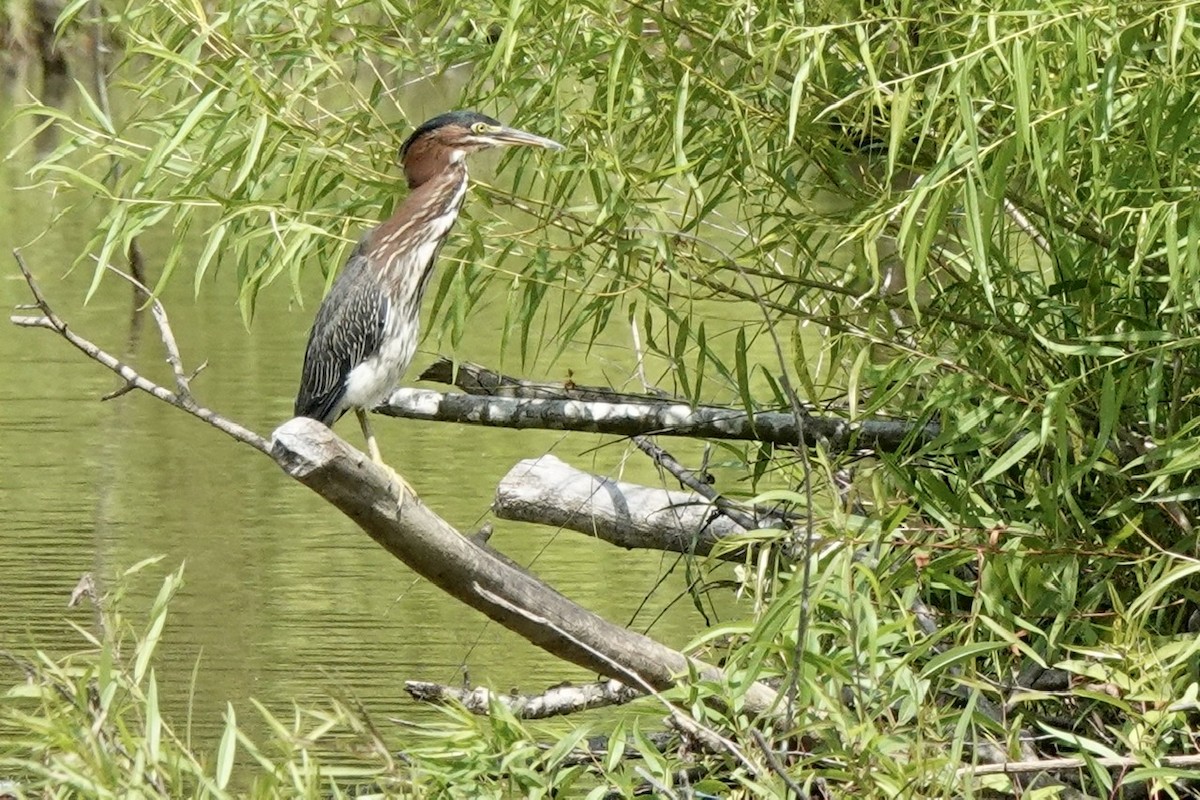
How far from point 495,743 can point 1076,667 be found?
100 cm

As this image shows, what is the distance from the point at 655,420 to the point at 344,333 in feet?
2.60

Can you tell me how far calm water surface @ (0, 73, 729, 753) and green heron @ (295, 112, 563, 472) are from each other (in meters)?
0.43

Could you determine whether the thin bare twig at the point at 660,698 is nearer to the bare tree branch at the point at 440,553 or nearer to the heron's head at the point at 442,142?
the bare tree branch at the point at 440,553

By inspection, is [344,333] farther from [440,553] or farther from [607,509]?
[440,553]

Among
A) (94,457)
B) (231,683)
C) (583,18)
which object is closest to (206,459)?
(94,457)

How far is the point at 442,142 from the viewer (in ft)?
14.3

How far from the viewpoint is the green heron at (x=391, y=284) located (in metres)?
4.31

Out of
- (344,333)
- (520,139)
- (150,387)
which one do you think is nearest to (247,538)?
(344,333)

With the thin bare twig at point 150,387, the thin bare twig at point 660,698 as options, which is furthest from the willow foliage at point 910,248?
the thin bare twig at point 150,387

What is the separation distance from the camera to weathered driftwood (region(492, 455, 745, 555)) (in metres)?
4.17

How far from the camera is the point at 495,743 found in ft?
10.8

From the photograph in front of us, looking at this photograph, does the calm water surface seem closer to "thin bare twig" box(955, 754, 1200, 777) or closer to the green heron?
the green heron

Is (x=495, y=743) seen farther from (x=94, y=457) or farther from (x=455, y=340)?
(x=94, y=457)

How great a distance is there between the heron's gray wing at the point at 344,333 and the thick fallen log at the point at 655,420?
197mm
